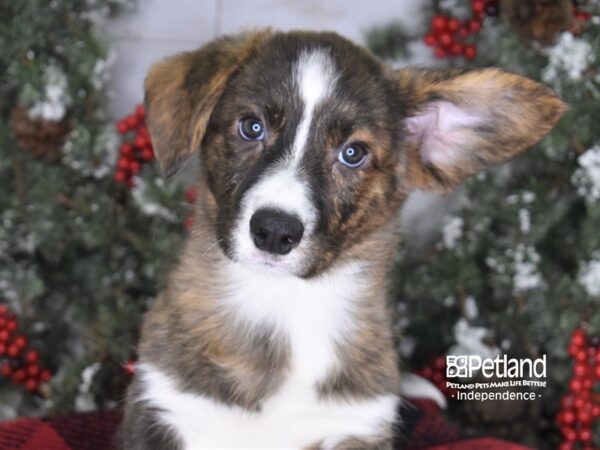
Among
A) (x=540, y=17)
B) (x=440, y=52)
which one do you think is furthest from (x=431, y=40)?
(x=540, y=17)

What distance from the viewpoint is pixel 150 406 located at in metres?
2.33

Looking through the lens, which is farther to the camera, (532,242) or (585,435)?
(532,242)

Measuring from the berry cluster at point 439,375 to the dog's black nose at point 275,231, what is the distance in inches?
56.2

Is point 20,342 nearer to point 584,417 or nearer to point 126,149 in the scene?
point 126,149

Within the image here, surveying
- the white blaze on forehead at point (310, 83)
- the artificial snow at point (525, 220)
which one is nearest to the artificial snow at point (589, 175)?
the artificial snow at point (525, 220)

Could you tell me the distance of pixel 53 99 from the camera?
3.04 m

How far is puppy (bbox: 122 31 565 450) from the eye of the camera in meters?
2.18

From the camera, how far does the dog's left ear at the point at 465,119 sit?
2.21 metres

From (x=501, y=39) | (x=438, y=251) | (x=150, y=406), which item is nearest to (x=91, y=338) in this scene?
(x=150, y=406)

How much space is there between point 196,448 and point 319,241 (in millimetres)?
656

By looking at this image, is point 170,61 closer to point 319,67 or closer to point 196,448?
point 319,67

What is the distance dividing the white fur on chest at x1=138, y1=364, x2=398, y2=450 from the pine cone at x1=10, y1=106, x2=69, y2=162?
1204 mm

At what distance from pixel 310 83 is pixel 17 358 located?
183 cm

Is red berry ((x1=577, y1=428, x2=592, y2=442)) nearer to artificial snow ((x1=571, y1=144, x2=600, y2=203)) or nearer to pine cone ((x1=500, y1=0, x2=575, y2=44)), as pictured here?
artificial snow ((x1=571, y1=144, x2=600, y2=203))
